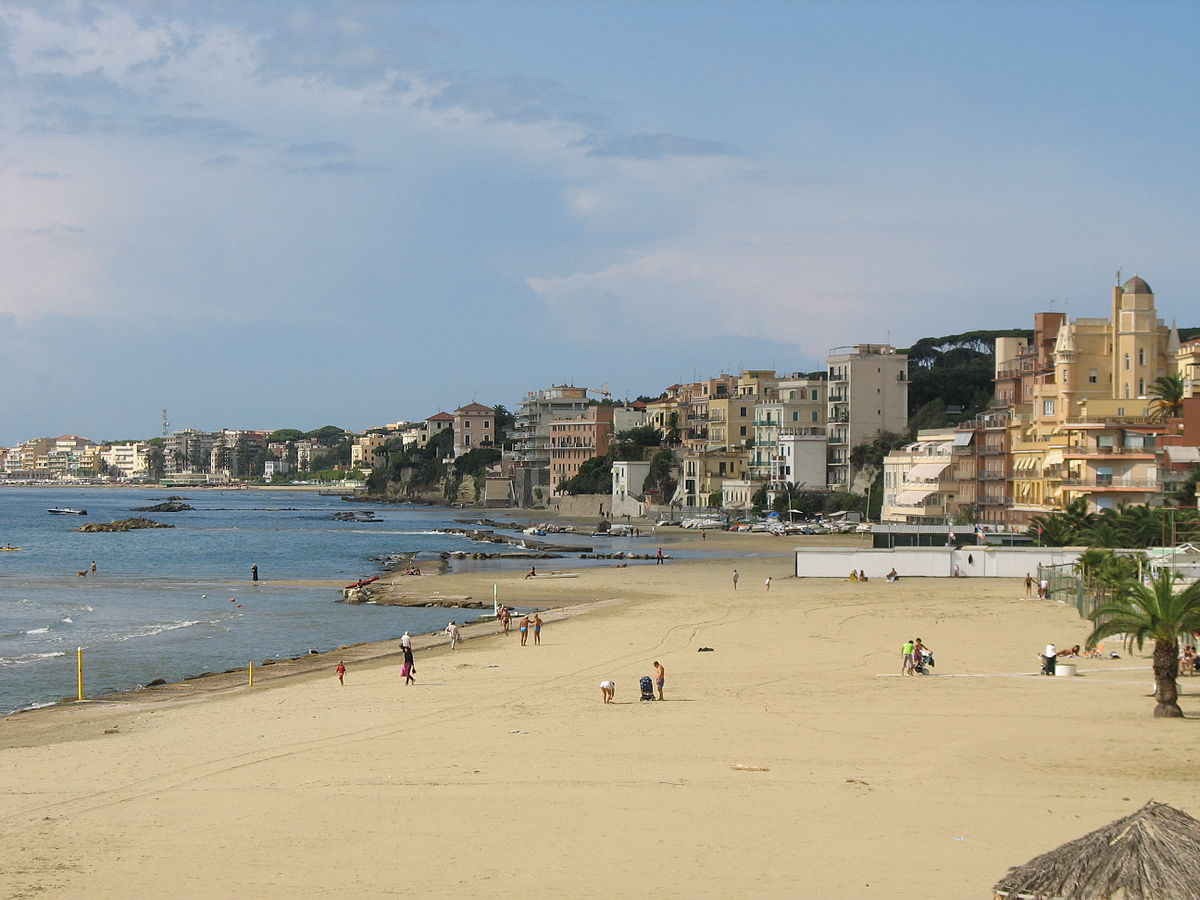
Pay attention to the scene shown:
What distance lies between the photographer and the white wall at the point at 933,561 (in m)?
45.8

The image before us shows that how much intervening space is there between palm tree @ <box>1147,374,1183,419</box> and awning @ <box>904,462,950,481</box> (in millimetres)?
16980

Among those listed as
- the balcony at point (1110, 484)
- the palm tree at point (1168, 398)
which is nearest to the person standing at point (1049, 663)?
the balcony at point (1110, 484)

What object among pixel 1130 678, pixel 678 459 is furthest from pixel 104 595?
pixel 678 459

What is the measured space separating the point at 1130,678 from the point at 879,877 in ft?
45.0

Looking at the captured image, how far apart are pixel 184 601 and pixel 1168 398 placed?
42.6 metres

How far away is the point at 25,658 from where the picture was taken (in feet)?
105

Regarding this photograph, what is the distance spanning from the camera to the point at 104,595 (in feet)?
163

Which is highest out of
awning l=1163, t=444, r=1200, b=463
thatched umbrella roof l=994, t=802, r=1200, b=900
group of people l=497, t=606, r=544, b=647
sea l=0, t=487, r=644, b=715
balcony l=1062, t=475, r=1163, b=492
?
awning l=1163, t=444, r=1200, b=463

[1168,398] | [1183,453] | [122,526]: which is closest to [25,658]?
[1183,453]

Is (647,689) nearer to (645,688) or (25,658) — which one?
(645,688)

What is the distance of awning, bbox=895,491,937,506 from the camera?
237 feet

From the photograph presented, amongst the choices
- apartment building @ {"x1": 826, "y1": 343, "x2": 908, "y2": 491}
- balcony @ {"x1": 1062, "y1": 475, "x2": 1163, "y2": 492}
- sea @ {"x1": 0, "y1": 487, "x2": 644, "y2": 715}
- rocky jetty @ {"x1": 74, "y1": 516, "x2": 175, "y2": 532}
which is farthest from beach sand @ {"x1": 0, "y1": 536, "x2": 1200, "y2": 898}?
rocky jetty @ {"x1": 74, "y1": 516, "x2": 175, "y2": 532}

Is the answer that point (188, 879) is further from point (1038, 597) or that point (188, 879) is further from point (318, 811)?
point (1038, 597)

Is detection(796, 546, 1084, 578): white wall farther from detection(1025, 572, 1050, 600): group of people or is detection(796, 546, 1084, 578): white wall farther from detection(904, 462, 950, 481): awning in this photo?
detection(904, 462, 950, 481): awning
